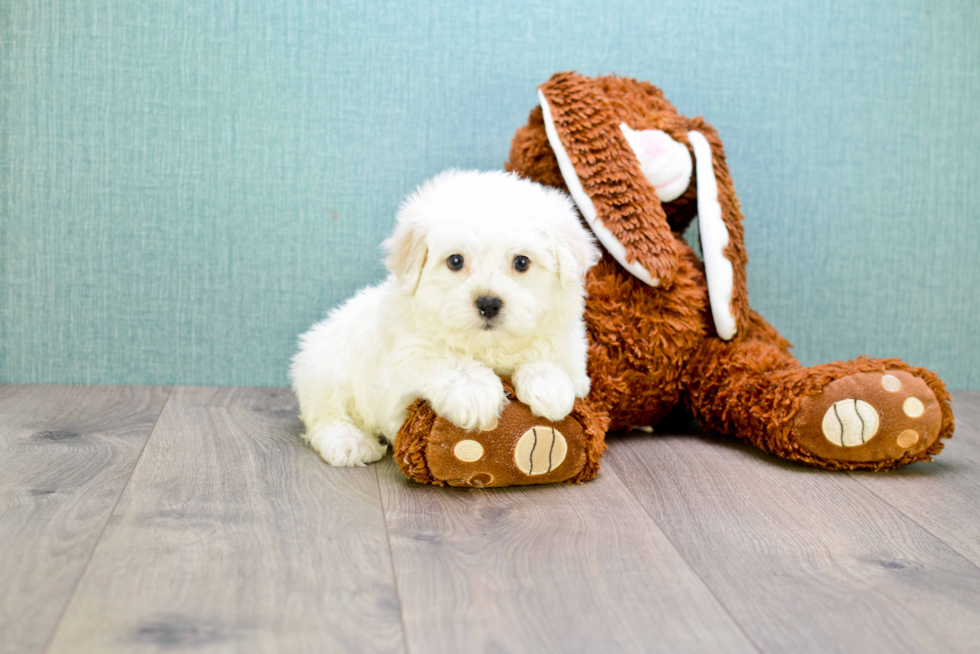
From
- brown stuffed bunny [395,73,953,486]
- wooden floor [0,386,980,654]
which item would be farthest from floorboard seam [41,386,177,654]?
brown stuffed bunny [395,73,953,486]

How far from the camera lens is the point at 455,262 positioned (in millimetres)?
1358

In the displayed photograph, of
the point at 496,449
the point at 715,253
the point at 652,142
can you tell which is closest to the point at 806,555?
the point at 496,449

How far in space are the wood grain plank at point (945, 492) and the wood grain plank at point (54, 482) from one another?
1228mm

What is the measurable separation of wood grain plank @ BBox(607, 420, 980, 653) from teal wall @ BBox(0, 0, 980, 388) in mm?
815

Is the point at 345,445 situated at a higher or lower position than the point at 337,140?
lower

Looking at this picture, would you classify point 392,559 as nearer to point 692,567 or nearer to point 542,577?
point 542,577

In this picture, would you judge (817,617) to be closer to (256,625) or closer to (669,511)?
(669,511)

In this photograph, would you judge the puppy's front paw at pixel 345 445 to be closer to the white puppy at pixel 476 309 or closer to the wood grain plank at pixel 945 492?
the white puppy at pixel 476 309

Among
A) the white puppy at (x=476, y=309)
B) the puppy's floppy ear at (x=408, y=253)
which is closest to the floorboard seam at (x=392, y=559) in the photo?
the white puppy at (x=476, y=309)

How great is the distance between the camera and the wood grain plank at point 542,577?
3.07 ft

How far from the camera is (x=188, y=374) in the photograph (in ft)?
6.85

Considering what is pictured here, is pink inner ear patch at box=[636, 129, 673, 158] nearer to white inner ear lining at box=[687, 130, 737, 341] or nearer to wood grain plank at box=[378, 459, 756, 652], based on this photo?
white inner ear lining at box=[687, 130, 737, 341]

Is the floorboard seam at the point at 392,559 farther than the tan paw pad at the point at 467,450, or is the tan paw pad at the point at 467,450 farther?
the tan paw pad at the point at 467,450

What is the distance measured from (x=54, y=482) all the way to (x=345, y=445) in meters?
0.48
